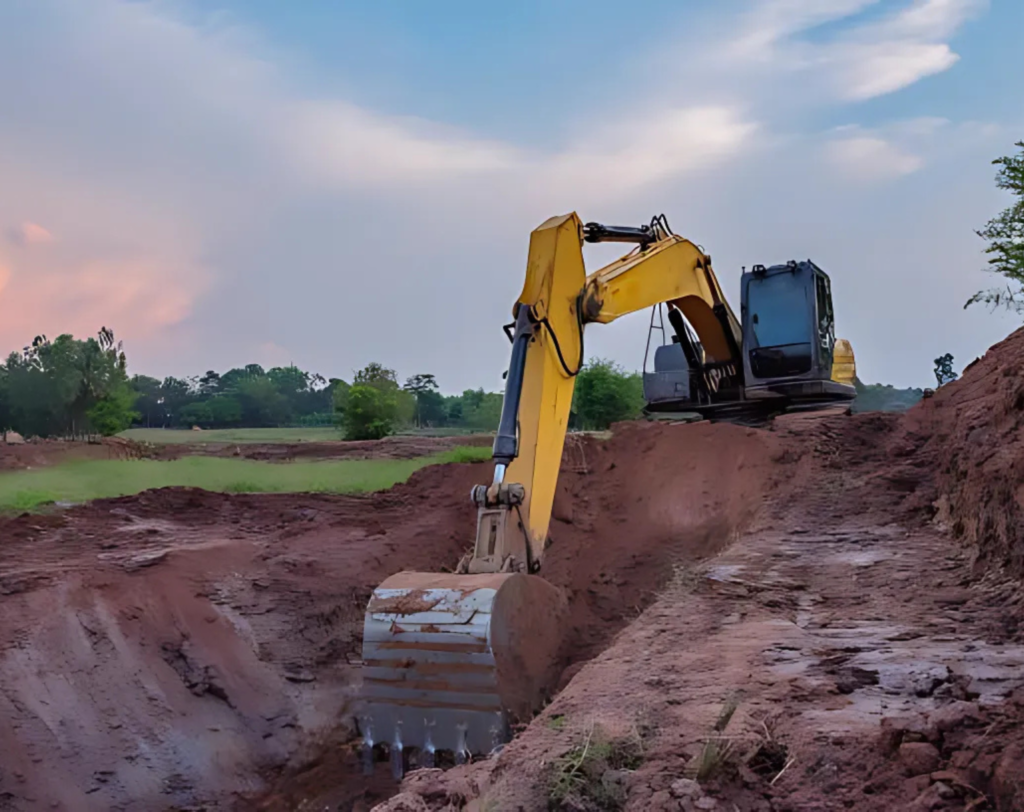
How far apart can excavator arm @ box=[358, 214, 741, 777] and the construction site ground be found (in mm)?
469

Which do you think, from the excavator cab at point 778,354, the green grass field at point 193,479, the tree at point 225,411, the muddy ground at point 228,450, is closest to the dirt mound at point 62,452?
the muddy ground at point 228,450

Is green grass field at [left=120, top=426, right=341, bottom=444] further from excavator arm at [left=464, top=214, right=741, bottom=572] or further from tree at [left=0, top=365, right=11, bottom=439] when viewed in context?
excavator arm at [left=464, top=214, right=741, bottom=572]

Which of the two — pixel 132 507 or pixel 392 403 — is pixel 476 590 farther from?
pixel 392 403

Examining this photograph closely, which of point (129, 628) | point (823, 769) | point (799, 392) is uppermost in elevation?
point (799, 392)

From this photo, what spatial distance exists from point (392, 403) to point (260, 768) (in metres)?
20.0

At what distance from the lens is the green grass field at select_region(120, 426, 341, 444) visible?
26.2 metres

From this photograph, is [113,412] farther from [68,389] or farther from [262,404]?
[262,404]

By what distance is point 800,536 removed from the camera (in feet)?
22.4

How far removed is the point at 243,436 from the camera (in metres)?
29.1

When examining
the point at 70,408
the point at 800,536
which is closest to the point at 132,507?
the point at 800,536

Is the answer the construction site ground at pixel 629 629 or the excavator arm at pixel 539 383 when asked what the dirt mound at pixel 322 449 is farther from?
the excavator arm at pixel 539 383

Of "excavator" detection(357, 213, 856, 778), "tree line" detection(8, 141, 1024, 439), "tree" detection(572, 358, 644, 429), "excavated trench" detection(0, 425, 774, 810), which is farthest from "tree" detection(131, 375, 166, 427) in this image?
"excavator" detection(357, 213, 856, 778)

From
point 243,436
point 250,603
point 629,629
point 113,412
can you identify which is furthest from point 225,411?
point 629,629

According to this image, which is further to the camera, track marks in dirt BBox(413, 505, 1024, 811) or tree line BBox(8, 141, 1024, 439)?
tree line BBox(8, 141, 1024, 439)
